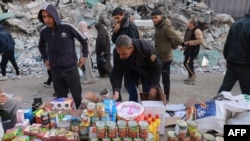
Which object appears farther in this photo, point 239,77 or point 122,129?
point 239,77

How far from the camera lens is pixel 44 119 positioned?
9.02 feet

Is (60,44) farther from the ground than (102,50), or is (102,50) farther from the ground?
(60,44)

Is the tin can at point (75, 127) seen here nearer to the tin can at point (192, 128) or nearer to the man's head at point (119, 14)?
the tin can at point (192, 128)

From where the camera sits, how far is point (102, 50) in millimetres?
6488

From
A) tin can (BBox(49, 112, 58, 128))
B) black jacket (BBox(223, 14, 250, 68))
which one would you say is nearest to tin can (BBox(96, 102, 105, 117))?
tin can (BBox(49, 112, 58, 128))

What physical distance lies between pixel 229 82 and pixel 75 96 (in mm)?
2289

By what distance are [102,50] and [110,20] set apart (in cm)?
398

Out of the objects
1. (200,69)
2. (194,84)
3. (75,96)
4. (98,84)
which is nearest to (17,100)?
(75,96)

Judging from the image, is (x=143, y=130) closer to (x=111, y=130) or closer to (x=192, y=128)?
(x=111, y=130)

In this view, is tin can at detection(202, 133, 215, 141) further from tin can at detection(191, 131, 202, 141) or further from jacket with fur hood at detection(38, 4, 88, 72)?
jacket with fur hood at detection(38, 4, 88, 72)

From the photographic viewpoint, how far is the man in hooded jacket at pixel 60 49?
3.72 meters

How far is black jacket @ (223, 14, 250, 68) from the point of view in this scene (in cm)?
374

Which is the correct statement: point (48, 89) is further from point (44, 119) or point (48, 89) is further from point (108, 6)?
point (108, 6)

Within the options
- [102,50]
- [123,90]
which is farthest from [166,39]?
[102,50]
